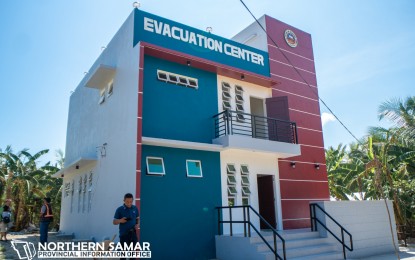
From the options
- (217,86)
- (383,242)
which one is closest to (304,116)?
(217,86)

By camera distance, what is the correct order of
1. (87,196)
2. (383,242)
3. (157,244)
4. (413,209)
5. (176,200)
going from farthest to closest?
(413,209) → (87,196) → (383,242) → (176,200) → (157,244)

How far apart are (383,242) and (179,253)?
25.1ft

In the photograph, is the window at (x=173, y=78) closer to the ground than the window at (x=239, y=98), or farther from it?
farther from it

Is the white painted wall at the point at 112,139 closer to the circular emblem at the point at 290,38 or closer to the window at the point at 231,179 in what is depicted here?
the window at the point at 231,179

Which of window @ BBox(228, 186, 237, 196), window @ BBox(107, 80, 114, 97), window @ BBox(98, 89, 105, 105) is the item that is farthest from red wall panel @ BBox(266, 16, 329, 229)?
window @ BBox(98, 89, 105, 105)

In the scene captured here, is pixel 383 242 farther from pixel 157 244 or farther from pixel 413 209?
pixel 157 244

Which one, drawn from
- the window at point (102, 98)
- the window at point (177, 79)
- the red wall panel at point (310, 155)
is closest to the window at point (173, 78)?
the window at point (177, 79)

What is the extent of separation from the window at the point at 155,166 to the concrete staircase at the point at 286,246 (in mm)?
2832

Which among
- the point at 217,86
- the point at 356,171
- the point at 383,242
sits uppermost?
the point at 217,86

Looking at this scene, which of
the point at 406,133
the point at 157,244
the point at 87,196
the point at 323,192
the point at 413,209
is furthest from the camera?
the point at 413,209

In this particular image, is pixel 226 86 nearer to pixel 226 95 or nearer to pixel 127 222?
pixel 226 95

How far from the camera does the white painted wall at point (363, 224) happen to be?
1110 centimetres

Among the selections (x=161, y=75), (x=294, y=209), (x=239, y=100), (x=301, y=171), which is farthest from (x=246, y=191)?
(x=161, y=75)

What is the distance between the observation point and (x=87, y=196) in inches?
518
